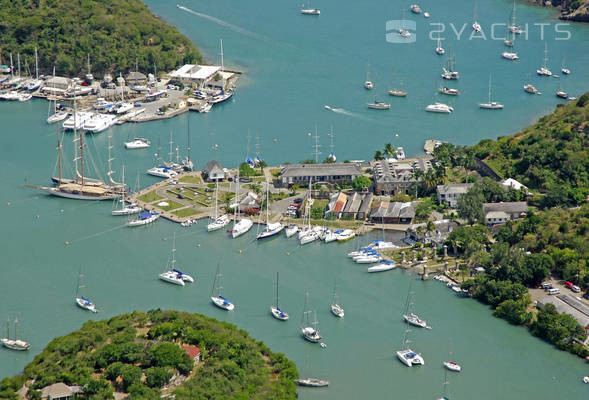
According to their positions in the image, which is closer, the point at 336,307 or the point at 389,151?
the point at 336,307

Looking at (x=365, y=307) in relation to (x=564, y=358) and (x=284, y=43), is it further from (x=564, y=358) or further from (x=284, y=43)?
(x=284, y=43)

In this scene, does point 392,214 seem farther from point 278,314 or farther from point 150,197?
point 150,197

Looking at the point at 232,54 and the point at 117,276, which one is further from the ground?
the point at 232,54

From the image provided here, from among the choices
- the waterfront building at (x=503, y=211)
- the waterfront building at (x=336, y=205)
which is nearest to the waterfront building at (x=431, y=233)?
the waterfront building at (x=503, y=211)

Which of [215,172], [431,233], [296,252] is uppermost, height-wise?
[215,172]

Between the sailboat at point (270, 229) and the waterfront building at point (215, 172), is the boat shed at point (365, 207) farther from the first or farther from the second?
the waterfront building at point (215, 172)

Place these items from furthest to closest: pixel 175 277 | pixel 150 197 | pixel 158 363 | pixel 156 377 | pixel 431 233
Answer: pixel 150 197
pixel 431 233
pixel 175 277
pixel 158 363
pixel 156 377

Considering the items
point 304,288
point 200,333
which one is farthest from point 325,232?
point 200,333

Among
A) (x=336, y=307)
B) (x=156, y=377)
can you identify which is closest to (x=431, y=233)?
(x=336, y=307)
